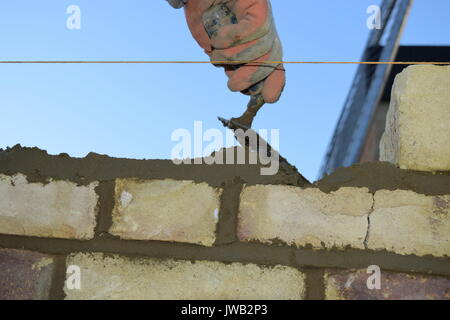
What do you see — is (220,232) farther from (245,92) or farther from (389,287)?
(245,92)

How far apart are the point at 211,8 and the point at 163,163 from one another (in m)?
0.69

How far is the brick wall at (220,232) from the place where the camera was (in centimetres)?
168

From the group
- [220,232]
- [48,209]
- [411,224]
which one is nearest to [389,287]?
[411,224]

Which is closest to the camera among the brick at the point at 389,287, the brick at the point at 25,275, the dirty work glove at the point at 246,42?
the brick at the point at 389,287

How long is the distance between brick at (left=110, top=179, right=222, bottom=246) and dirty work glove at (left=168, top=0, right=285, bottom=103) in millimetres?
545

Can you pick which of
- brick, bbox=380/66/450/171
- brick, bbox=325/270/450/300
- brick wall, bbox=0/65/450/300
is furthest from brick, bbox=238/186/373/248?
brick, bbox=380/66/450/171

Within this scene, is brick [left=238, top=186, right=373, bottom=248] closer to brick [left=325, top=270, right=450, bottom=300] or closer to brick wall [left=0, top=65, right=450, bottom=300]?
brick wall [left=0, top=65, right=450, bottom=300]

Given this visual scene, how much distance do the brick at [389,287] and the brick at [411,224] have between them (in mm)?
85

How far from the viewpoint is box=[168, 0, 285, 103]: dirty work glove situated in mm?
1998

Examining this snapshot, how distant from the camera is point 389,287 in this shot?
5.40 feet

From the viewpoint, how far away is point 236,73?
6.89 feet

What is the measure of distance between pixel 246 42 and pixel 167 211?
0.73 meters

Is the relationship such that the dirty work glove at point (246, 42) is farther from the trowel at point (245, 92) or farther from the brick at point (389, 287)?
the brick at point (389, 287)

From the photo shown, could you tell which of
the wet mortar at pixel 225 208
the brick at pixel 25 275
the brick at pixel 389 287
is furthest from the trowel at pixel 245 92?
the brick at pixel 25 275
